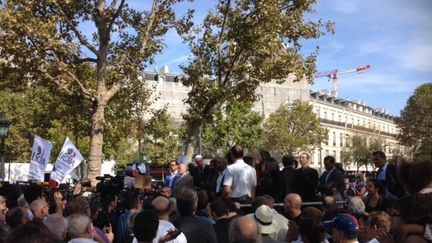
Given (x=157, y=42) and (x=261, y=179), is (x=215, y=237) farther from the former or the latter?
(x=157, y=42)

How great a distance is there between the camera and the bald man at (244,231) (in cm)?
466

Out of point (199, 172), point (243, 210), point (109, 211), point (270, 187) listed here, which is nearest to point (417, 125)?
point (199, 172)

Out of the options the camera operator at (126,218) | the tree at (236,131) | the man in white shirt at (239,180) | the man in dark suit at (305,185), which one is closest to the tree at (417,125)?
the tree at (236,131)

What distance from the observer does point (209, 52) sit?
670 inches

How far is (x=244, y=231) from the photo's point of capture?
15.3 feet

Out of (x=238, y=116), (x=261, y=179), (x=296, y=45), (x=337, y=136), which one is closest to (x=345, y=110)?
(x=337, y=136)

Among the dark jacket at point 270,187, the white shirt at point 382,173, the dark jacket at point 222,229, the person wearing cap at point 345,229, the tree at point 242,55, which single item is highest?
the tree at point 242,55

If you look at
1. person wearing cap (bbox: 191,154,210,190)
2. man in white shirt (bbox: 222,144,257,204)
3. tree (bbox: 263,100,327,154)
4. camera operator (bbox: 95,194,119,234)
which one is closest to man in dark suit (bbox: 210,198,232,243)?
camera operator (bbox: 95,194,119,234)

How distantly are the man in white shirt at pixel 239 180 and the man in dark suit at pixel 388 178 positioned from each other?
206 centimetres

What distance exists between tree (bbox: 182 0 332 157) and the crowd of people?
18.1ft

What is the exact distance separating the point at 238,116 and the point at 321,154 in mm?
35914

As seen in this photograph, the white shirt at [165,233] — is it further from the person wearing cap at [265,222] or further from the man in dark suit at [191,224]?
the person wearing cap at [265,222]

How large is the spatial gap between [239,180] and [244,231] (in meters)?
4.16

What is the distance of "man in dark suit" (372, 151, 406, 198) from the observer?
8.12 metres
